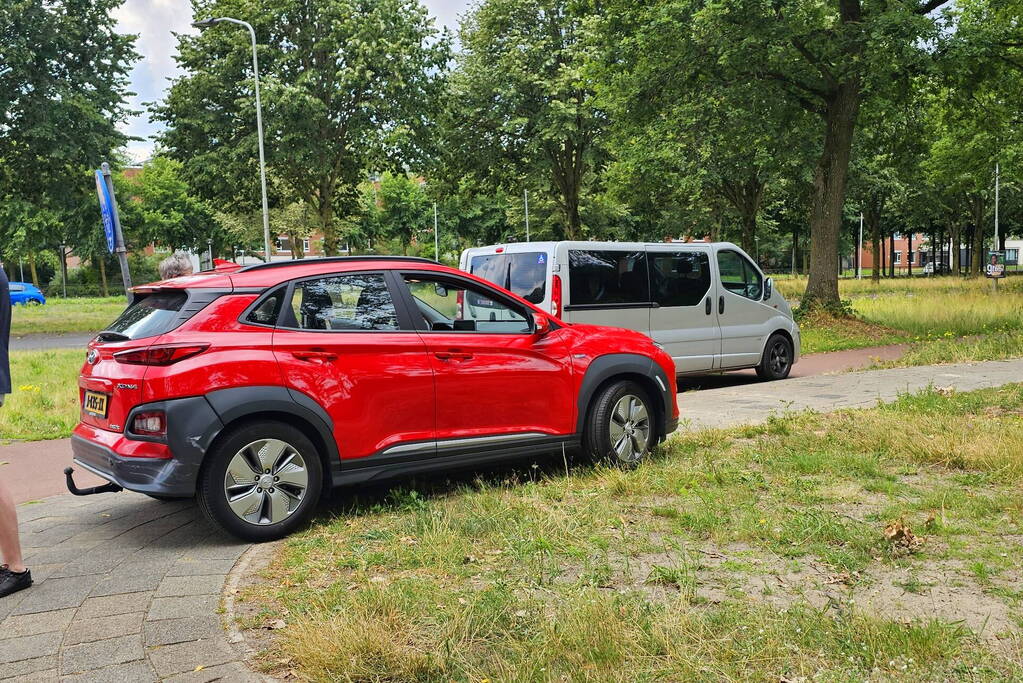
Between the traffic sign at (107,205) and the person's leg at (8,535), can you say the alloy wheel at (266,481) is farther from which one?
the traffic sign at (107,205)

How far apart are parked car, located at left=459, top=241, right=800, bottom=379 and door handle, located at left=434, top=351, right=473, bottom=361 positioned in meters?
4.41

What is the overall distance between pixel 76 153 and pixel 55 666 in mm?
24264

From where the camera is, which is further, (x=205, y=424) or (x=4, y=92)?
(x=4, y=92)

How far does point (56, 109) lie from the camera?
24328mm

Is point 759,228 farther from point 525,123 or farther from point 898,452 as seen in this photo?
point 898,452

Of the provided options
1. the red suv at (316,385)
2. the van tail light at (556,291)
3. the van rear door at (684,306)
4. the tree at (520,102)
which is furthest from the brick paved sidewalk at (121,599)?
the tree at (520,102)

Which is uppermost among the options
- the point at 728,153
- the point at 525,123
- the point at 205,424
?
the point at 525,123

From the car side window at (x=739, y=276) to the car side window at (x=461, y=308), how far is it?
20.7 feet

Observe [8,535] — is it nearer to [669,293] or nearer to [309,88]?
[669,293]

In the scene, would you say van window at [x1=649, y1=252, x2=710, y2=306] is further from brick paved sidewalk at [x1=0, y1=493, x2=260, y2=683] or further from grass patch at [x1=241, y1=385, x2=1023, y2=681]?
brick paved sidewalk at [x1=0, y1=493, x2=260, y2=683]

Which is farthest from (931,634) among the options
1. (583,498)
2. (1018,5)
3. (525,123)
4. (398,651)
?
(525,123)

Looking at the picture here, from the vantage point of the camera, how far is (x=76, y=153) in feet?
81.3

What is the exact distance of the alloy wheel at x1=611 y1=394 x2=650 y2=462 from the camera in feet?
22.5

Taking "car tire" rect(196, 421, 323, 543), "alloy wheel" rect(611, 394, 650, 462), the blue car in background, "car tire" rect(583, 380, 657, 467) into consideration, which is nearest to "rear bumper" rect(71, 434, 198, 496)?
"car tire" rect(196, 421, 323, 543)
